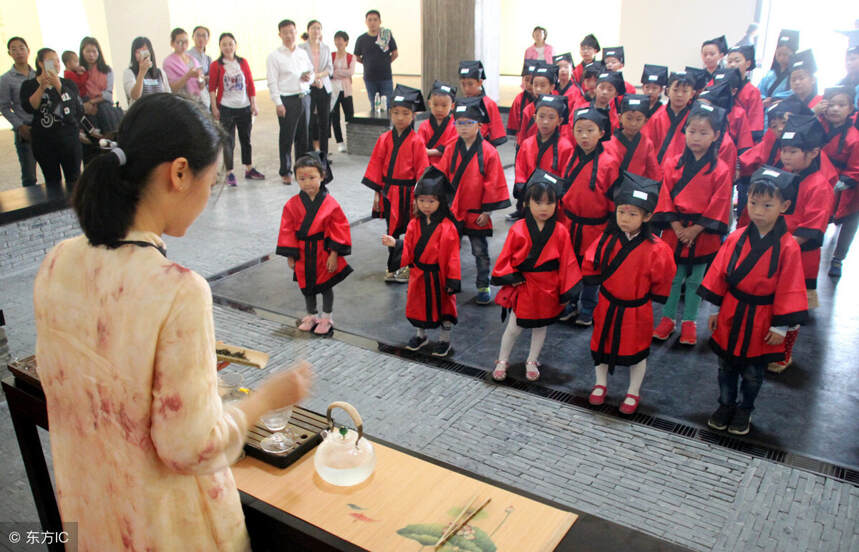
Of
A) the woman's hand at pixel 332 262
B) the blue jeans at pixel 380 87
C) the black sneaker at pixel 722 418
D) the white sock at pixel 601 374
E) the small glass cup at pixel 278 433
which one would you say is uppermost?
the blue jeans at pixel 380 87

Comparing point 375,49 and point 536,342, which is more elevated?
point 375,49

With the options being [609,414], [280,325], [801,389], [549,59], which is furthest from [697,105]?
[549,59]

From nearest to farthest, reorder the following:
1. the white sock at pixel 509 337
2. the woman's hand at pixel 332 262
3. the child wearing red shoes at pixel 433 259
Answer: the white sock at pixel 509 337 → the child wearing red shoes at pixel 433 259 → the woman's hand at pixel 332 262

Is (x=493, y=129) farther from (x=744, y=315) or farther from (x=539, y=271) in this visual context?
(x=744, y=315)

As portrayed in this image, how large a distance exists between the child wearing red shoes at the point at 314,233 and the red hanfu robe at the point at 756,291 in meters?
2.07

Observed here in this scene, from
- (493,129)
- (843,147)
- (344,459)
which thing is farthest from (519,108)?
(344,459)

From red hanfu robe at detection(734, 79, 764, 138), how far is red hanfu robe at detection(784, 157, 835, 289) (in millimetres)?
2376

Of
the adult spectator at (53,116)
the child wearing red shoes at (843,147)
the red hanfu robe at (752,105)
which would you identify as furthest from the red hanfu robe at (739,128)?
the adult spectator at (53,116)

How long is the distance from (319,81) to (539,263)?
5.88m

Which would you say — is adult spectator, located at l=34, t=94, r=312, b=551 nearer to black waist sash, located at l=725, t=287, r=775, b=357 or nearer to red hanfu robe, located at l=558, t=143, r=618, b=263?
black waist sash, located at l=725, t=287, r=775, b=357

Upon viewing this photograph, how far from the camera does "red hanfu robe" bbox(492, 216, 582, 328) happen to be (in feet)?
11.8

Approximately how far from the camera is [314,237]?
4145mm

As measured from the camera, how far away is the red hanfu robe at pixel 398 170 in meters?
5.15

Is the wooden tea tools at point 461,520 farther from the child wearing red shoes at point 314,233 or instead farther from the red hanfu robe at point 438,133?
the red hanfu robe at point 438,133
